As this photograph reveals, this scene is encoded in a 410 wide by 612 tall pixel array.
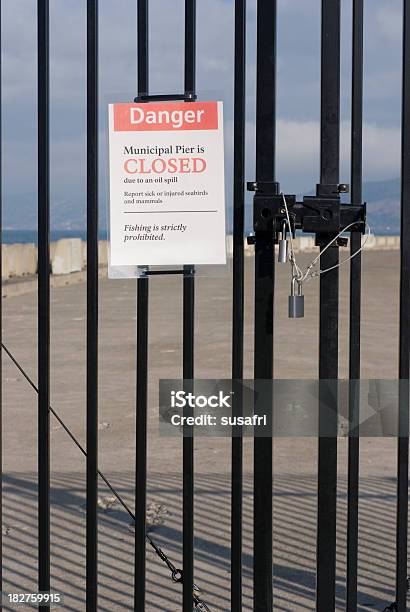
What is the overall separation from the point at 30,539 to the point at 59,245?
21604 mm

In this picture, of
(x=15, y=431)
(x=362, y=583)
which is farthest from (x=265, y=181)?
(x=15, y=431)

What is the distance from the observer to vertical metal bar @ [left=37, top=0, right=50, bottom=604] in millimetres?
3205

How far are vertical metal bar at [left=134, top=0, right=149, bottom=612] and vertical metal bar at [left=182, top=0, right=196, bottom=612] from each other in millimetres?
141

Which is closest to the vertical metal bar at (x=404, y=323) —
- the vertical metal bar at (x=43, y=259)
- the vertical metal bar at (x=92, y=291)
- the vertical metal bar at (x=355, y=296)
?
the vertical metal bar at (x=355, y=296)

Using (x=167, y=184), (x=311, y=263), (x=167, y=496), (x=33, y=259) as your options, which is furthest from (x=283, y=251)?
(x=33, y=259)

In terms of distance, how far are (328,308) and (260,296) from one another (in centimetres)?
25

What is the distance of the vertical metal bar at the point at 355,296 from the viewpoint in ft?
10.2

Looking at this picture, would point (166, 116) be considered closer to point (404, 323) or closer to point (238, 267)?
point (238, 267)

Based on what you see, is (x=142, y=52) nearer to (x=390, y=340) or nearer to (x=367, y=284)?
(x=390, y=340)

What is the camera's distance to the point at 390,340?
12.9 metres

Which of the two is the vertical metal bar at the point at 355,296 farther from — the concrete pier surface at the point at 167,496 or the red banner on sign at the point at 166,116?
the concrete pier surface at the point at 167,496

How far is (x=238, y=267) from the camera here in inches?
125

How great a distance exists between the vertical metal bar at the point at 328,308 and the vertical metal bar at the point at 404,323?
0.23m

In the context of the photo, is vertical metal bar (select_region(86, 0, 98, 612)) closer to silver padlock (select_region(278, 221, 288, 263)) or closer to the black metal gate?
the black metal gate
